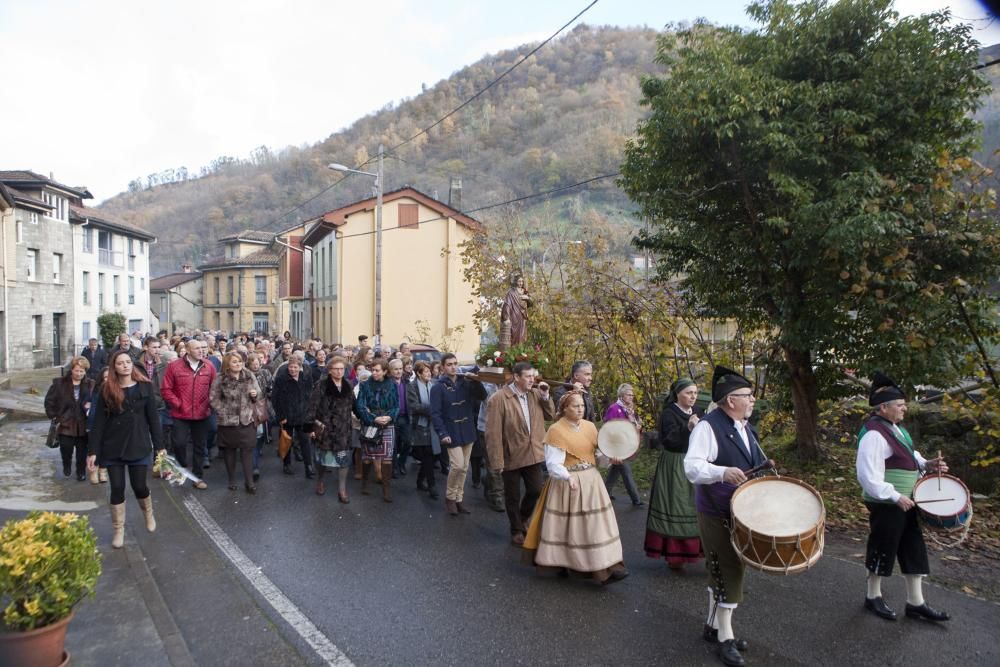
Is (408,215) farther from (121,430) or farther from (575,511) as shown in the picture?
(575,511)

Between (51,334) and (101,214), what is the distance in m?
12.3

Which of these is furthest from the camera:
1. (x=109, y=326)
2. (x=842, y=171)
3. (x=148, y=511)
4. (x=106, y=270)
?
(x=106, y=270)

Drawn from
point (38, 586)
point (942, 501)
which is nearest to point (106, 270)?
point (38, 586)

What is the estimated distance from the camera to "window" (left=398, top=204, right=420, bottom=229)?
33869mm

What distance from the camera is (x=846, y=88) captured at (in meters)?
8.59

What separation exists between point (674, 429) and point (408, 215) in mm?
28770

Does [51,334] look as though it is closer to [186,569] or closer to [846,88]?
[186,569]

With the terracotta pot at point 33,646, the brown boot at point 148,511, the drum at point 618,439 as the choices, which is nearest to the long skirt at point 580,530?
the drum at point 618,439

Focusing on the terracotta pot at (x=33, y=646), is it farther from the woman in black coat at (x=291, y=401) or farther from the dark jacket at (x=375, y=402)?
the woman in black coat at (x=291, y=401)

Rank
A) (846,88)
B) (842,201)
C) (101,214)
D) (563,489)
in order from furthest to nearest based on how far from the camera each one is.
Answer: (101,214) < (846,88) < (842,201) < (563,489)

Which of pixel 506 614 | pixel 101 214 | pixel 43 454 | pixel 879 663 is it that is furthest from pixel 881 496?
pixel 101 214

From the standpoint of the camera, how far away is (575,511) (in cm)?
602

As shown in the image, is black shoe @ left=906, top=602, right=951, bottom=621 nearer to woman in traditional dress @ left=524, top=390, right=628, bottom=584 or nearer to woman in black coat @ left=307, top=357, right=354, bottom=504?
woman in traditional dress @ left=524, top=390, right=628, bottom=584

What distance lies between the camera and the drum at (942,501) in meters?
5.32
